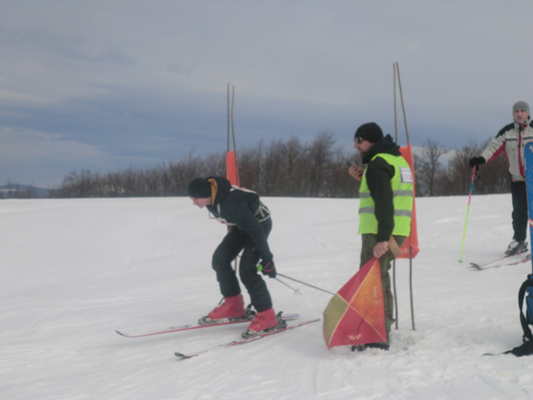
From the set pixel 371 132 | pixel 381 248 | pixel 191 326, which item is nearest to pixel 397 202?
pixel 381 248

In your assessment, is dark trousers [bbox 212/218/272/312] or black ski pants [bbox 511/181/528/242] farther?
black ski pants [bbox 511/181/528/242]

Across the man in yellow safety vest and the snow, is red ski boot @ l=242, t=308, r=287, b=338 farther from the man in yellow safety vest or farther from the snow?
the man in yellow safety vest

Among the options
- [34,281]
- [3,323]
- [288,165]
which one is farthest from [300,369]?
[288,165]

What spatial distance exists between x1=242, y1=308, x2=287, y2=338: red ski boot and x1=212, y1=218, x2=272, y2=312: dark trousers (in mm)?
50

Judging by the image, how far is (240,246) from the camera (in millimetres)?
4051

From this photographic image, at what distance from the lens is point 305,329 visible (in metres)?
3.85

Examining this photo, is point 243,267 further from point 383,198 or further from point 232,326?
point 383,198

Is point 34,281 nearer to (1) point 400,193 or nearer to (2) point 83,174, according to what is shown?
(1) point 400,193

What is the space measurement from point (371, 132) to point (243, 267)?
1628 millimetres

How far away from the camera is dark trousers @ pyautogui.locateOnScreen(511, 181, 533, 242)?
580 cm

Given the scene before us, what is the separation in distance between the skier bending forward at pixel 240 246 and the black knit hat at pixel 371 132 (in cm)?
116

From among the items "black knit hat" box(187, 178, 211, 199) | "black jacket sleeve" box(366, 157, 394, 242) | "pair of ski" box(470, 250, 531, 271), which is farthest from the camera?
"pair of ski" box(470, 250, 531, 271)

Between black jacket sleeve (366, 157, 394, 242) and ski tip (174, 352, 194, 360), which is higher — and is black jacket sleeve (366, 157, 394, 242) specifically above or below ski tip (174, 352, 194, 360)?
above

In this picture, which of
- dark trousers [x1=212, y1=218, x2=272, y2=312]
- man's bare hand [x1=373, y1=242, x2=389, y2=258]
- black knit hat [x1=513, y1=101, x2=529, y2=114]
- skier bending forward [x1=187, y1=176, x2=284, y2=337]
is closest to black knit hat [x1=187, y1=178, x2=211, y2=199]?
skier bending forward [x1=187, y1=176, x2=284, y2=337]
